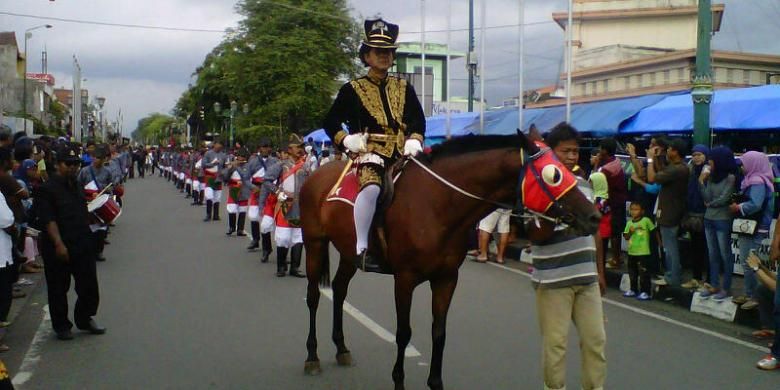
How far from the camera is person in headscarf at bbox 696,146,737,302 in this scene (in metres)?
8.69

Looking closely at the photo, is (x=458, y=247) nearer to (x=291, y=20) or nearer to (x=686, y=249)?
(x=686, y=249)

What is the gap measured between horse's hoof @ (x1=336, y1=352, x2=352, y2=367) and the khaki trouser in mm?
2310

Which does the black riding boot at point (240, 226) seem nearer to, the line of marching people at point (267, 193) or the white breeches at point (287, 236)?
the line of marching people at point (267, 193)

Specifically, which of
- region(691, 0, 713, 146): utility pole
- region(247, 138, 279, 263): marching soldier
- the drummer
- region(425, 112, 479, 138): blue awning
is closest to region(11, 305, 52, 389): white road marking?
the drummer

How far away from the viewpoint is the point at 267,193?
12.9 metres

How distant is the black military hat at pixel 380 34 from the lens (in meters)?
6.00

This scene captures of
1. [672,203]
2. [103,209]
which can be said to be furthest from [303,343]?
[672,203]

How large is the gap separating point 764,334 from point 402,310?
14.3 ft

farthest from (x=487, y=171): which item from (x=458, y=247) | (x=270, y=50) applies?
(x=270, y=50)

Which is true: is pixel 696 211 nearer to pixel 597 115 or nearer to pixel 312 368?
pixel 597 115

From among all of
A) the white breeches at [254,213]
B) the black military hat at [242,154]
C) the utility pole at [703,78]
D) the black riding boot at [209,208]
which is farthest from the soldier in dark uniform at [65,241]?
the black riding boot at [209,208]

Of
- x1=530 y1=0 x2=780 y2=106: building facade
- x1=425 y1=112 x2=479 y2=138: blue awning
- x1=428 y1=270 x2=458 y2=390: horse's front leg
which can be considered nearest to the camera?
x1=428 y1=270 x2=458 y2=390: horse's front leg

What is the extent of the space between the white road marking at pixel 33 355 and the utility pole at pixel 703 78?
28.5 feet

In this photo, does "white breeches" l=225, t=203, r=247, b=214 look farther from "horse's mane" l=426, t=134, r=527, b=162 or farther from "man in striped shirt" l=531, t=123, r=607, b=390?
"man in striped shirt" l=531, t=123, r=607, b=390
